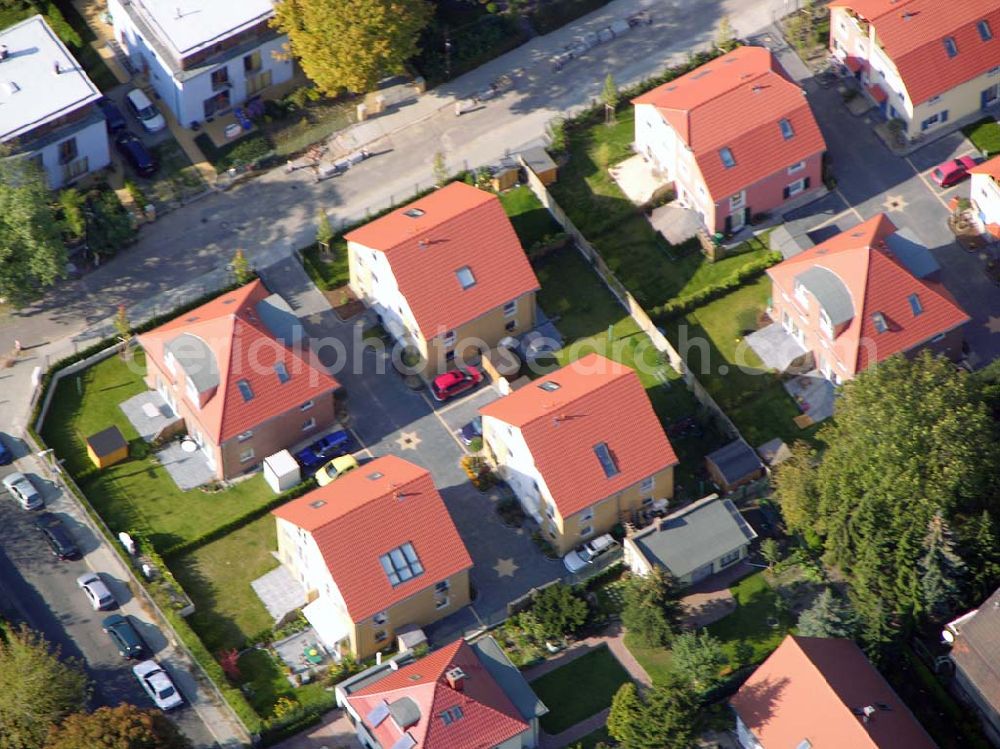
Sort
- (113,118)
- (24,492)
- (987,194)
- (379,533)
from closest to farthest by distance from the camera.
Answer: (379,533) < (24,492) < (987,194) < (113,118)


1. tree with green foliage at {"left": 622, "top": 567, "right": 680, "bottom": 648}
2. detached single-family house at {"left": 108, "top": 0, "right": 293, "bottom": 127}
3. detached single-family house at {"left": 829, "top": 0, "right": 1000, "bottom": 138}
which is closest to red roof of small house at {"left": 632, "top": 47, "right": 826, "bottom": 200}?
detached single-family house at {"left": 829, "top": 0, "right": 1000, "bottom": 138}

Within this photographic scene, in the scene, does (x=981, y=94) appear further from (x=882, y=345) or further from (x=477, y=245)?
(x=477, y=245)

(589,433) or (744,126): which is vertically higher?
(744,126)

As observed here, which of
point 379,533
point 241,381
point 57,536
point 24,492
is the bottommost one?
point 379,533

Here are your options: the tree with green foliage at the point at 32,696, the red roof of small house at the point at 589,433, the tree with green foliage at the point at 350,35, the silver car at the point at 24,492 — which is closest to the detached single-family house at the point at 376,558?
the red roof of small house at the point at 589,433

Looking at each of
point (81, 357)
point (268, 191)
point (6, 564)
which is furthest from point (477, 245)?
point (6, 564)

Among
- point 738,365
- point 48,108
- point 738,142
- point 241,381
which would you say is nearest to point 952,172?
point 738,142

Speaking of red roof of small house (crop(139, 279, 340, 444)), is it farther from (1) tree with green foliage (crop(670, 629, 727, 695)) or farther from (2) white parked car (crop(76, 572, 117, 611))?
(1) tree with green foliage (crop(670, 629, 727, 695))

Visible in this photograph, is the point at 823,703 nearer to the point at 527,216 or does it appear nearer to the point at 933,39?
the point at 527,216
